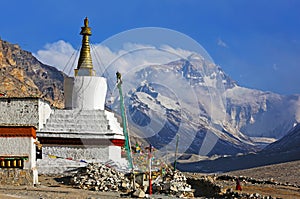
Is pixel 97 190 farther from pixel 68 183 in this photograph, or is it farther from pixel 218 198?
pixel 218 198

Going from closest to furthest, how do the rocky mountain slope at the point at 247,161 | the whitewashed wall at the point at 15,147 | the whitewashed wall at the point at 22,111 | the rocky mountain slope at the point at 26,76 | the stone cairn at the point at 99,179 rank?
the whitewashed wall at the point at 15,147, the stone cairn at the point at 99,179, the whitewashed wall at the point at 22,111, the rocky mountain slope at the point at 26,76, the rocky mountain slope at the point at 247,161

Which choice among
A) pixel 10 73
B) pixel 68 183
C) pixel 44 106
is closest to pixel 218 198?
pixel 68 183

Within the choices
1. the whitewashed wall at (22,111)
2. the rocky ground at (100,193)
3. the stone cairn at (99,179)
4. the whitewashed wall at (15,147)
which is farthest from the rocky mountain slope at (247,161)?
the whitewashed wall at (15,147)

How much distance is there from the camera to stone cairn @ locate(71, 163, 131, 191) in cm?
2313

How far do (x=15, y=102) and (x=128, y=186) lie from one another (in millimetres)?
7817

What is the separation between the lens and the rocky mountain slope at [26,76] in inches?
3593

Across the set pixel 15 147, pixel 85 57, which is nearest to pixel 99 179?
pixel 15 147

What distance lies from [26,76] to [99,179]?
358 ft

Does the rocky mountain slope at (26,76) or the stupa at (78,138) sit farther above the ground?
the rocky mountain slope at (26,76)

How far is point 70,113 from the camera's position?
2823cm

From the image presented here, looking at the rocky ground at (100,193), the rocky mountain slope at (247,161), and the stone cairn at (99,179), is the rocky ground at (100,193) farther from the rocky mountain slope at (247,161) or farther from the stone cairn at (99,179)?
the rocky mountain slope at (247,161)

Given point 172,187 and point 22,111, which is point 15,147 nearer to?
point 22,111

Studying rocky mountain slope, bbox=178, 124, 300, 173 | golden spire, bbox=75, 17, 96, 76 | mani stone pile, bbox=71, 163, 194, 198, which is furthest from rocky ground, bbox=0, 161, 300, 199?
rocky mountain slope, bbox=178, 124, 300, 173

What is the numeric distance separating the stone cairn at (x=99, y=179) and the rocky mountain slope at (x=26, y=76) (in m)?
61.7
